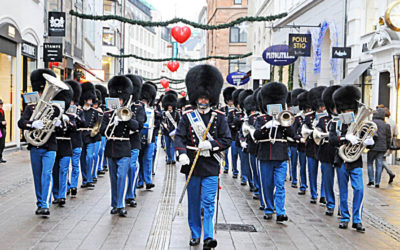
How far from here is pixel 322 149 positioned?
9570mm

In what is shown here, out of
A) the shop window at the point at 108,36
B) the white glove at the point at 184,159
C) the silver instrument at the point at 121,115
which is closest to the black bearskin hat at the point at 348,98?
the white glove at the point at 184,159

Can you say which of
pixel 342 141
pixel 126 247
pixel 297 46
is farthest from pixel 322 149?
pixel 297 46

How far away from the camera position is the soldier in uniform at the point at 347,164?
8281 millimetres

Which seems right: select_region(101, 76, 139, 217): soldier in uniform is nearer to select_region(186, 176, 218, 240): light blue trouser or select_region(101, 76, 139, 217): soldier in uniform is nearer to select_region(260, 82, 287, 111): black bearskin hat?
select_region(186, 176, 218, 240): light blue trouser

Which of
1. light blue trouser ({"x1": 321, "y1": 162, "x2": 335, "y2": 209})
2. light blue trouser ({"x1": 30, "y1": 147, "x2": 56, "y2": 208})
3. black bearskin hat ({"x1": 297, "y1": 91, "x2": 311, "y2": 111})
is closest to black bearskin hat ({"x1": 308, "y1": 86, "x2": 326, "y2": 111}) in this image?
black bearskin hat ({"x1": 297, "y1": 91, "x2": 311, "y2": 111})

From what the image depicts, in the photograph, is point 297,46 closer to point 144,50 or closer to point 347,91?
point 347,91

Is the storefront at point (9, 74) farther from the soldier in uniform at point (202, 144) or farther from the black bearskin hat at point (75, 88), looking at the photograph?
the soldier in uniform at point (202, 144)

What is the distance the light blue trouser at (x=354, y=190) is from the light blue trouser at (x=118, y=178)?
3323 millimetres

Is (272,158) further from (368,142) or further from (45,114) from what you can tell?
(45,114)

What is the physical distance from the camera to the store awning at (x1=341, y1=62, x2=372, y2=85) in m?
20.9

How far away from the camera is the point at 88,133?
11.7m

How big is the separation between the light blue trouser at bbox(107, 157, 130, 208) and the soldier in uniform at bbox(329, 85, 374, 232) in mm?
3220

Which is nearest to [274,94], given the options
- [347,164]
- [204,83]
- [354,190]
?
[347,164]

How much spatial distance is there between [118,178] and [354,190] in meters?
3.57
